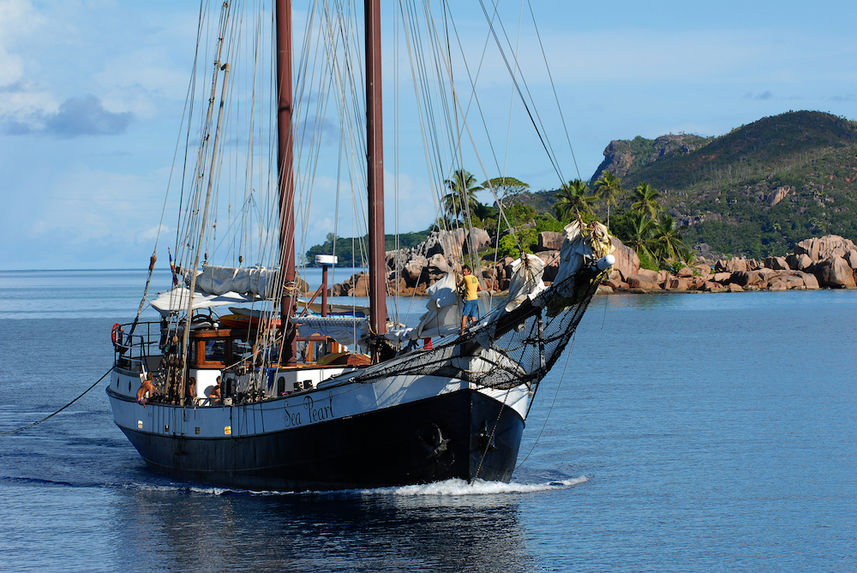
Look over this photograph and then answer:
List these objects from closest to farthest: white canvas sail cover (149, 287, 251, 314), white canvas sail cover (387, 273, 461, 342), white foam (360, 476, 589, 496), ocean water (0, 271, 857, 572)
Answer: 1. ocean water (0, 271, 857, 572)
2. white canvas sail cover (387, 273, 461, 342)
3. white foam (360, 476, 589, 496)
4. white canvas sail cover (149, 287, 251, 314)

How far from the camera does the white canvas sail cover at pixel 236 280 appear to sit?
35.8m

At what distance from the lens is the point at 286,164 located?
33188 mm

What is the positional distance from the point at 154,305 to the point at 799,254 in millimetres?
138587

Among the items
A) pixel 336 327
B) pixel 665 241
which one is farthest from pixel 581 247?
pixel 665 241

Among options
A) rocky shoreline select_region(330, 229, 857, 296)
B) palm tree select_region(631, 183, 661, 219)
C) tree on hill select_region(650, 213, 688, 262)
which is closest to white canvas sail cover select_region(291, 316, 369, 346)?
rocky shoreline select_region(330, 229, 857, 296)

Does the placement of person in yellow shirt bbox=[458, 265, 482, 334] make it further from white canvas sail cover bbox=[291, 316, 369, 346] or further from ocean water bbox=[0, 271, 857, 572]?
white canvas sail cover bbox=[291, 316, 369, 346]

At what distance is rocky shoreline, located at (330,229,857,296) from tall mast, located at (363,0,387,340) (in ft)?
317

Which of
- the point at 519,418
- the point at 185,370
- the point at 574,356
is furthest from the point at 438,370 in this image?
the point at 574,356

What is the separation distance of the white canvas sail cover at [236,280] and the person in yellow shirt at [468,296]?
10217 mm

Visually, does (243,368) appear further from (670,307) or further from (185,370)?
(670,307)

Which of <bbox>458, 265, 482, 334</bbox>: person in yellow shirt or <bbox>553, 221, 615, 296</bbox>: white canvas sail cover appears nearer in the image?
<bbox>553, 221, 615, 296</bbox>: white canvas sail cover

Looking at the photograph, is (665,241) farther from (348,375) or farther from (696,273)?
(348,375)

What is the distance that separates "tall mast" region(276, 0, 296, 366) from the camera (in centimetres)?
3241

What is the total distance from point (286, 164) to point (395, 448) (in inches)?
424
